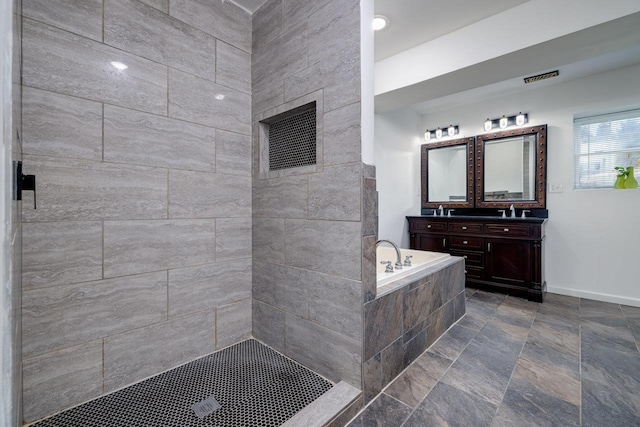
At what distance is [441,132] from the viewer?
425cm

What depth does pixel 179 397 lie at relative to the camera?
1388 mm

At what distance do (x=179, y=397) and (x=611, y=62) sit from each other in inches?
191

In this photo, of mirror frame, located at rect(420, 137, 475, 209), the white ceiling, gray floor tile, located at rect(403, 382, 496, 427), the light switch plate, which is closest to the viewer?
gray floor tile, located at rect(403, 382, 496, 427)

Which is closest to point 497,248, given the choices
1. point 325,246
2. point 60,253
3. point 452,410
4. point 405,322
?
point 405,322

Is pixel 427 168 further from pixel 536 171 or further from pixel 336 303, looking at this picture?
pixel 336 303

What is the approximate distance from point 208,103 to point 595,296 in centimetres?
448

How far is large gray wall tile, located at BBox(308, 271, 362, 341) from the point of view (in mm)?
1432

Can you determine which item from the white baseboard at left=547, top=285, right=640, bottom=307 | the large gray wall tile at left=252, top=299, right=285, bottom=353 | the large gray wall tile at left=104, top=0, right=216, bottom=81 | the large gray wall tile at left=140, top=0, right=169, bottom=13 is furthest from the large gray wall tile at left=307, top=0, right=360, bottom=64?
the white baseboard at left=547, top=285, right=640, bottom=307

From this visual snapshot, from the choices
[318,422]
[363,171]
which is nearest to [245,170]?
[363,171]

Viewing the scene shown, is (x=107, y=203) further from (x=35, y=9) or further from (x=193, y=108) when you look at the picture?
(x=35, y=9)

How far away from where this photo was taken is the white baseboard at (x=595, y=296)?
292 centimetres

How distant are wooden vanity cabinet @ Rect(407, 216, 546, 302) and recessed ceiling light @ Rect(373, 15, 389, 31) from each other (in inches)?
99.8

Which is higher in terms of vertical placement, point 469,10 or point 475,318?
point 469,10

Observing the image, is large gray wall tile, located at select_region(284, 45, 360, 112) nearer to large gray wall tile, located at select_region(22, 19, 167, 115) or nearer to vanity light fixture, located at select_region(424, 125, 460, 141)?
large gray wall tile, located at select_region(22, 19, 167, 115)
